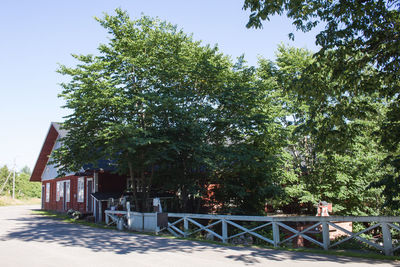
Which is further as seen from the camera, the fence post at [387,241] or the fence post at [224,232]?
the fence post at [224,232]

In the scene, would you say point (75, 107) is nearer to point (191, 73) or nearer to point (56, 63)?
point (56, 63)

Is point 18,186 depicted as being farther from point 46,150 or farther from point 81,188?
point 81,188

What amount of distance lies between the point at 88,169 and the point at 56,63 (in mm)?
8289

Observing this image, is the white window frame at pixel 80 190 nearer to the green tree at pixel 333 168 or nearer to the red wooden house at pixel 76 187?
the red wooden house at pixel 76 187

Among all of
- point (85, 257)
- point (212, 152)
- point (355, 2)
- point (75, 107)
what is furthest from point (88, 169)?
point (355, 2)

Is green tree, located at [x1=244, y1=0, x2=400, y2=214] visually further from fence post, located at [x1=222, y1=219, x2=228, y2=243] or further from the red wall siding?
the red wall siding

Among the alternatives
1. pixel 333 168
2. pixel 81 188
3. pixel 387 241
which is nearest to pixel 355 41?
pixel 387 241

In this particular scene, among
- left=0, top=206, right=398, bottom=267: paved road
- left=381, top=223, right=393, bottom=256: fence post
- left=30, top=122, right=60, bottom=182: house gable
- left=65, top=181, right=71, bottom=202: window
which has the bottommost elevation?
left=0, top=206, right=398, bottom=267: paved road

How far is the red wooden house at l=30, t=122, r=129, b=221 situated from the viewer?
76.2ft

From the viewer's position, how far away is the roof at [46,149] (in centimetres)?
3061

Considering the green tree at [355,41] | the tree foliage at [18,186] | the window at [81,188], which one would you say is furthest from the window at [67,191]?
the tree foliage at [18,186]

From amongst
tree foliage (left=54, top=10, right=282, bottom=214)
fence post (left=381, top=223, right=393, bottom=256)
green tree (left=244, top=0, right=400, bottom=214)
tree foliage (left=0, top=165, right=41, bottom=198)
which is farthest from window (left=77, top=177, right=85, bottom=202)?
tree foliage (left=0, top=165, right=41, bottom=198)

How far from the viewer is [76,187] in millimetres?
27844

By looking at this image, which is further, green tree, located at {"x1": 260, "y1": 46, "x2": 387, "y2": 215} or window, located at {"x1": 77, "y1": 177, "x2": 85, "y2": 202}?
window, located at {"x1": 77, "y1": 177, "x2": 85, "y2": 202}
